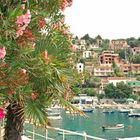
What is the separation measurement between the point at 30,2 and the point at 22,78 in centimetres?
65

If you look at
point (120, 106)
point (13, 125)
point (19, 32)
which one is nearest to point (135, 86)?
point (120, 106)

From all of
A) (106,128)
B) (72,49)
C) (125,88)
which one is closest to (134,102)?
(125,88)

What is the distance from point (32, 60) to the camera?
4016 millimetres

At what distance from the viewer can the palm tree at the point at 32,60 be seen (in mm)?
3518

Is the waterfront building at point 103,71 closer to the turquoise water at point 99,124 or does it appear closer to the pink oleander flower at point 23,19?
the turquoise water at point 99,124

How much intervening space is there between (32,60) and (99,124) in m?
74.6

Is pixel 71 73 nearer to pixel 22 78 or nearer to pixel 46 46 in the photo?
pixel 46 46

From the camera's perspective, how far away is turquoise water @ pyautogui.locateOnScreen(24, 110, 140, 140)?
198 ft

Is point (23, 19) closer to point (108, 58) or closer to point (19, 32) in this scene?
point (19, 32)

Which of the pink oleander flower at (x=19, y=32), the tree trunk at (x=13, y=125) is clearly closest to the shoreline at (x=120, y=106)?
the tree trunk at (x=13, y=125)

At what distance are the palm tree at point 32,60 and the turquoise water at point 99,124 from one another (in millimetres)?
30532

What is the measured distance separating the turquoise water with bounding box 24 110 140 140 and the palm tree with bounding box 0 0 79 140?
30.5 metres

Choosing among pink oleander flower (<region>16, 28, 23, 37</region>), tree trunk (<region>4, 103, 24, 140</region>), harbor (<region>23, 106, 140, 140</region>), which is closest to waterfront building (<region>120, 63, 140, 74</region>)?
harbor (<region>23, 106, 140, 140</region>)

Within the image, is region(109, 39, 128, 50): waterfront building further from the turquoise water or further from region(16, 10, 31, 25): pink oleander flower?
region(16, 10, 31, 25): pink oleander flower
